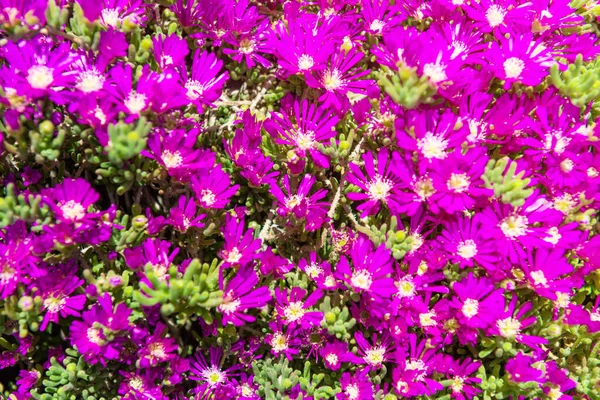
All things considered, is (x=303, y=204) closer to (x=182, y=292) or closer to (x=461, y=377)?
(x=182, y=292)

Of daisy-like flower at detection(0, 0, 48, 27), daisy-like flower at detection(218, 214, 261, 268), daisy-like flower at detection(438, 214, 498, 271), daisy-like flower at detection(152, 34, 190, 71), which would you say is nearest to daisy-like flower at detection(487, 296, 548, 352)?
daisy-like flower at detection(438, 214, 498, 271)

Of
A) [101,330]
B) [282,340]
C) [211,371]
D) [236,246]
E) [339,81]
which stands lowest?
[211,371]

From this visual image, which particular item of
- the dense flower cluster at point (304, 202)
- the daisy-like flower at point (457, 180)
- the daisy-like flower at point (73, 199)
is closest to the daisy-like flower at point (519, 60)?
the dense flower cluster at point (304, 202)

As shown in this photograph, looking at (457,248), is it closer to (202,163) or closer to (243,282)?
(243,282)

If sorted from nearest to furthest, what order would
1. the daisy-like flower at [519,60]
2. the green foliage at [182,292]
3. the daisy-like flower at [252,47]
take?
the green foliage at [182,292]
the daisy-like flower at [519,60]
the daisy-like flower at [252,47]

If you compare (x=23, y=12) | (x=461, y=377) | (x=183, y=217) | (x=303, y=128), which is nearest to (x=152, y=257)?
(x=183, y=217)

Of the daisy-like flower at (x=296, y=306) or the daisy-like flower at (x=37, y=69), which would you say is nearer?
the daisy-like flower at (x=37, y=69)

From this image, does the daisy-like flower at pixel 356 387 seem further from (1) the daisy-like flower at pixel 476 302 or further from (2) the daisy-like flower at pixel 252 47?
(2) the daisy-like flower at pixel 252 47

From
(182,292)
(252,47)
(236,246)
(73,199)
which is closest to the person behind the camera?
(182,292)

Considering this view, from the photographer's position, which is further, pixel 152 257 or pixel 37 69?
pixel 152 257
